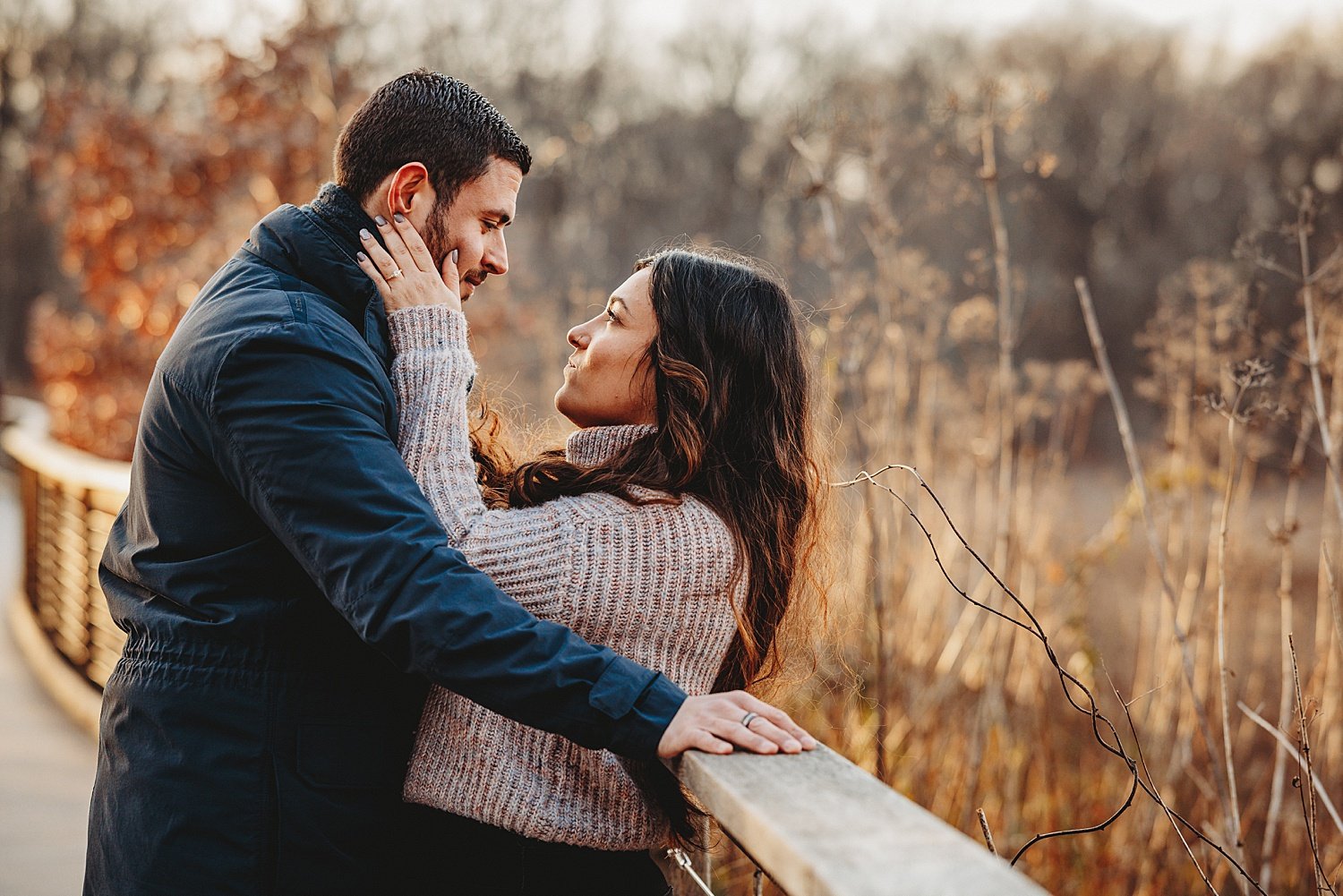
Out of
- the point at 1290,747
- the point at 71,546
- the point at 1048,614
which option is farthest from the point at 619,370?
the point at 71,546

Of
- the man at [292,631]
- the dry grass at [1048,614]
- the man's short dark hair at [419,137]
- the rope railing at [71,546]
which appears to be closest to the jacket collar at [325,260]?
the man at [292,631]

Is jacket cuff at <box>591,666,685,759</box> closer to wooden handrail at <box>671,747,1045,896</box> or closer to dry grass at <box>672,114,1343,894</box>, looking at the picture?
wooden handrail at <box>671,747,1045,896</box>

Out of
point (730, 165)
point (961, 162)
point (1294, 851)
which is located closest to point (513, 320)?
point (961, 162)

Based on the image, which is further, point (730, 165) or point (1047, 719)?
point (730, 165)

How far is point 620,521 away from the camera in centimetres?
167

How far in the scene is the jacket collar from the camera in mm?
1717

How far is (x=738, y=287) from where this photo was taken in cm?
198

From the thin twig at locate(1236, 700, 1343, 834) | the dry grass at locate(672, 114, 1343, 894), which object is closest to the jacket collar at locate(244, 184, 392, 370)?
the dry grass at locate(672, 114, 1343, 894)

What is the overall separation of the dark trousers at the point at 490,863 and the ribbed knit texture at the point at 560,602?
55 millimetres

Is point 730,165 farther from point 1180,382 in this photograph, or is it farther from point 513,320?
point 1180,382

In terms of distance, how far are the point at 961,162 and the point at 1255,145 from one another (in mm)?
16368

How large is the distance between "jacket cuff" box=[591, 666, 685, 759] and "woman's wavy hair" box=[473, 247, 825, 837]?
38cm

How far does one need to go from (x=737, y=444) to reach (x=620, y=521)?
1.01 feet

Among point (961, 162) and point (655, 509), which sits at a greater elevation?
point (961, 162)
